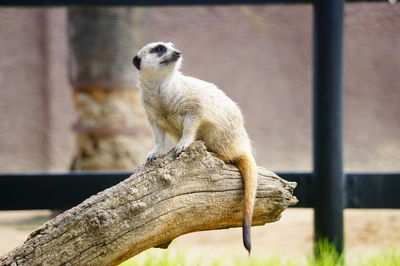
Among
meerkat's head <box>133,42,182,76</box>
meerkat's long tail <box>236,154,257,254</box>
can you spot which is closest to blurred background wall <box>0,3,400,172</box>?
meerkat's head <box>133,42,182,76</box>

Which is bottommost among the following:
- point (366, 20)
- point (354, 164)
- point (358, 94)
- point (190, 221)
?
point (354, 164)

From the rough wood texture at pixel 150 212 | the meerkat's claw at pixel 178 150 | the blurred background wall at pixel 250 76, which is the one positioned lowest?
the blurred background wall at pixel 250 76

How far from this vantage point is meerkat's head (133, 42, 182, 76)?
246cm

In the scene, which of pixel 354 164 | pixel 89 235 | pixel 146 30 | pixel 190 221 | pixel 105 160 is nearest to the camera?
pixel 89 235

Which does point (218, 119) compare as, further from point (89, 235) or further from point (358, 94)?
point (358, 94)

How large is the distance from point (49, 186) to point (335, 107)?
140cm

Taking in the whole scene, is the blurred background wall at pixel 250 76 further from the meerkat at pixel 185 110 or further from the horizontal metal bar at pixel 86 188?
the meerkat at pixel 185 110

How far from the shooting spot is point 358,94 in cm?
865

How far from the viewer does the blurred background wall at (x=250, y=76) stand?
336 inches

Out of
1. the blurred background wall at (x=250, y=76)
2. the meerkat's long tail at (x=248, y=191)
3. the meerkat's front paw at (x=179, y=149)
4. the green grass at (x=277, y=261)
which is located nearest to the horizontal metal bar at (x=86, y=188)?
the green grass at (x=277, y=261)

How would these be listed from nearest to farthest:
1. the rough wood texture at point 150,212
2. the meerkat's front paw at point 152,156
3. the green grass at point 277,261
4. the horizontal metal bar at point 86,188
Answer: the rough wood texture at point 150,212
the meerkat's front paw at point 152,156
the green grass at point 277,261
the horizontal metal bar at point 86,188

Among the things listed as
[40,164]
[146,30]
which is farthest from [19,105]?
[146,30]

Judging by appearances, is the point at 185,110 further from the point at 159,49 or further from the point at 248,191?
the point at 248,191

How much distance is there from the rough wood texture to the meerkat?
12cm
